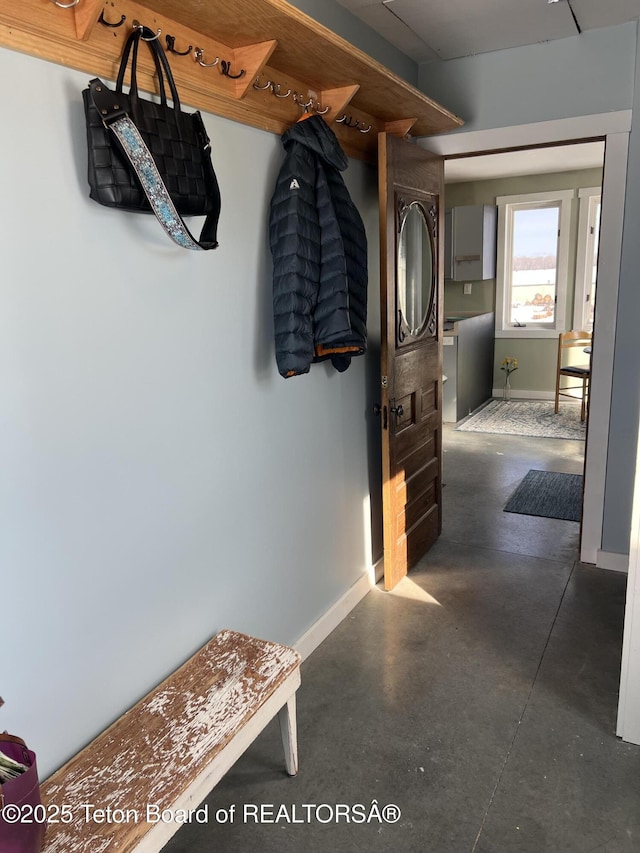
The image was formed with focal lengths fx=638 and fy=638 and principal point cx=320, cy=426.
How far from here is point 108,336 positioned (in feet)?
5.05

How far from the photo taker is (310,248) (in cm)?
208

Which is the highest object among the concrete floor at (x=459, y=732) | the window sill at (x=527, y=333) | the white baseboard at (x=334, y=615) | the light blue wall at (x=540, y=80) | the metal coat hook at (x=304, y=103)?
the light blue wall at (x=540, y=80)

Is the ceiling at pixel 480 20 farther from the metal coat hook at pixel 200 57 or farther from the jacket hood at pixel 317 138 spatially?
the metal coat hook at pixel 200 57

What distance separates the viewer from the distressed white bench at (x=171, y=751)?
4.28 ft

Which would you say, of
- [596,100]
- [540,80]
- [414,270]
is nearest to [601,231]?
[596,100]

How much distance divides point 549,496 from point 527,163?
3400mm

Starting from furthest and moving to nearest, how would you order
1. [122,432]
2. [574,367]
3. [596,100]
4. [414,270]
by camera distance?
1. [574,367]
2. [414,270]
3. [596,100]
4. [122,432]

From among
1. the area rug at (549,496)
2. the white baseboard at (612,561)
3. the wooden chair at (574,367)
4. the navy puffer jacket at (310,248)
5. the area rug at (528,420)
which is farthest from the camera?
the wooden chair at (574,367)

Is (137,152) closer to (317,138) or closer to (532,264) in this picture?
(317,138)

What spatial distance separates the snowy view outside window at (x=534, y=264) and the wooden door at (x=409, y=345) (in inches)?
160

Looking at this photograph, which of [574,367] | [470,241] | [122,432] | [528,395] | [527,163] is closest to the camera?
[122,432]

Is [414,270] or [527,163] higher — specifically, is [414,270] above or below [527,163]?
below

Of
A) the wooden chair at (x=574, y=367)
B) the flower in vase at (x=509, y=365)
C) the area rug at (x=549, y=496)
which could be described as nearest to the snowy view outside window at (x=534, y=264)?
the flower in vase at (x=509, y=365)

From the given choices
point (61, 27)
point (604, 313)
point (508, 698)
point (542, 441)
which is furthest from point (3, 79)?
point (542, 441)
